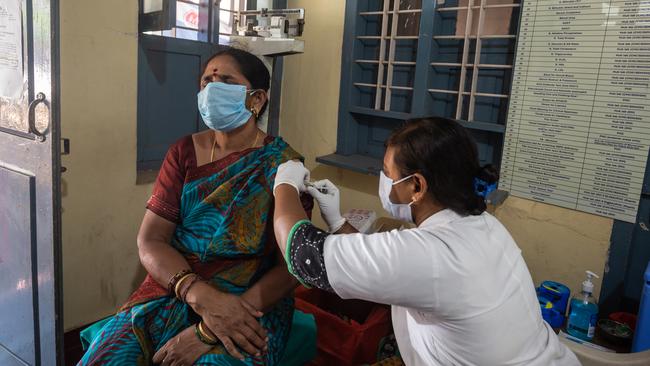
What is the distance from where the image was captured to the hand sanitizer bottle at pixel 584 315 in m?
1.71

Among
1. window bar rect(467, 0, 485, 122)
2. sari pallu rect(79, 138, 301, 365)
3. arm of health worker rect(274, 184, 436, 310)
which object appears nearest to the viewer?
arm of health worker rect(274, 184, 436, 310)

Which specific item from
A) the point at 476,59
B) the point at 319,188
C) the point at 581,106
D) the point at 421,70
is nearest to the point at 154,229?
the point at 319,188

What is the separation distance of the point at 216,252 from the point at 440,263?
0.71 meters

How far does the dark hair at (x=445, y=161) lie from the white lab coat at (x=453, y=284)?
44 millimetres

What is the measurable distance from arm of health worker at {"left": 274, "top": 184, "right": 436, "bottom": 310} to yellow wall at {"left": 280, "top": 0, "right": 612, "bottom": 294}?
115 centimetres

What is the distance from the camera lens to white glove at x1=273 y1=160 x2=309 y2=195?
1361mm

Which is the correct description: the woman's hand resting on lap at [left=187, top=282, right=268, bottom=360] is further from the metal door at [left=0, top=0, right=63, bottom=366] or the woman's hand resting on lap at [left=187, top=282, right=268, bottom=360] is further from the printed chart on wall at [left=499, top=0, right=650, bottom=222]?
the printed chart on wall at [left=499, top=0, right=650, bottom=222]

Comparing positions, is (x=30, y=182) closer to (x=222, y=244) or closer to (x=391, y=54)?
(x=222, y=244)

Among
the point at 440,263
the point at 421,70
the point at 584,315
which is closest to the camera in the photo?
the point at 440,263

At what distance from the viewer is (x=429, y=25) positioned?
2.13 metres

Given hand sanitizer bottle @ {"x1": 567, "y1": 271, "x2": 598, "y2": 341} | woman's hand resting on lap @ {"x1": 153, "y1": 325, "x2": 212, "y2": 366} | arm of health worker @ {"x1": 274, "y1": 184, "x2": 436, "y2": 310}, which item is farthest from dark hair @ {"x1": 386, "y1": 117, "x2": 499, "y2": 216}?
hand sanitizer bottle @ {"x1": 567, "y1": 271, "x2": 598, "y2": 341}

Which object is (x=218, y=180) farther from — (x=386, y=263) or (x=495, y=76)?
(x=495, y=76)

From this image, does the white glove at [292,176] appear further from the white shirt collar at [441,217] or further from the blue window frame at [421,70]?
the blue window frame at [421,70]

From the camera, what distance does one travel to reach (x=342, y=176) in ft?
8.29
